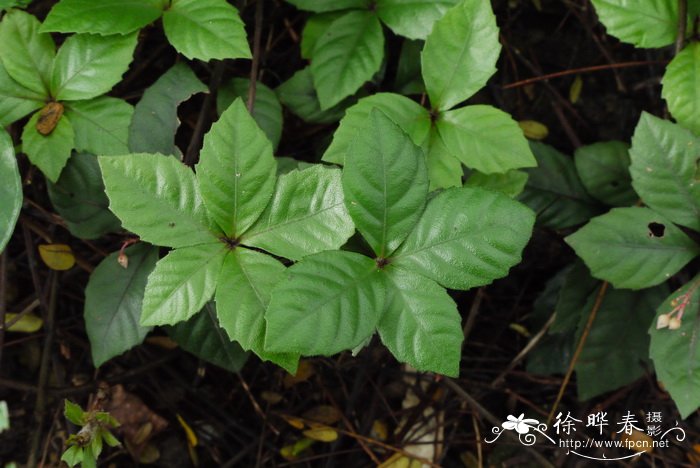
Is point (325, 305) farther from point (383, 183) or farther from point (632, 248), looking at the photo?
point (632, 248)

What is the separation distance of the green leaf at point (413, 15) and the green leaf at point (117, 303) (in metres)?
0.87

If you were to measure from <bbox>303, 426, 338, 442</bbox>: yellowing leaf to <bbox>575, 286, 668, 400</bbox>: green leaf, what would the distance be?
78cm

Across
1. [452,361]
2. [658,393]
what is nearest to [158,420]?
[452,361]

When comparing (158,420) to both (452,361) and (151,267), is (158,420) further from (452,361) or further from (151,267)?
(452,361)

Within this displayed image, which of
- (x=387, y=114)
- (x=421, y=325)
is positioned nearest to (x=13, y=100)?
(x=387, y=114)

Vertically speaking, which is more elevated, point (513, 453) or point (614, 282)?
point (614, 282)

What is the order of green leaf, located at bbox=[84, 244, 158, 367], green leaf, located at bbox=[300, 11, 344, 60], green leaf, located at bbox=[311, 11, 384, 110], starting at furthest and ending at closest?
1. green leaf, located at bbox=[300, 11, 344, 60]
2. green leaf, located at bbox=[311, 11, 384, 110]
3. green leaf, located at bbox=[84, 244, 158, 367]

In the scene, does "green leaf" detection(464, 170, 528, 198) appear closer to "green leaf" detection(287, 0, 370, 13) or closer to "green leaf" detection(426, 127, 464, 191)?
"green leaf" detection(426, 127, 464, 191)

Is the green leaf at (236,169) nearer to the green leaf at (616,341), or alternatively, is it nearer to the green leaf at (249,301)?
the green leaf at (249,301)

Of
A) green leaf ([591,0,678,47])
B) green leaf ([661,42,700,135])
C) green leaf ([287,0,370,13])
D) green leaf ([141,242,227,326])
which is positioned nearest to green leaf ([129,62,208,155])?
green leaf ([287,0,370,13])

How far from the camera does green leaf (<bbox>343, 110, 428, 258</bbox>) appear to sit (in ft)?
4.00

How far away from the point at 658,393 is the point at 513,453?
1.69 feet

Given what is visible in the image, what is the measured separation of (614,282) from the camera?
1.69 metres

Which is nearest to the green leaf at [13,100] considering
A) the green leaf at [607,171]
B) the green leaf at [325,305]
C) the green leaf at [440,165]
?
the green leaf at [325,305]
